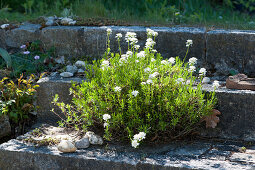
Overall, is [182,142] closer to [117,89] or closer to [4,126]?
[117,89]

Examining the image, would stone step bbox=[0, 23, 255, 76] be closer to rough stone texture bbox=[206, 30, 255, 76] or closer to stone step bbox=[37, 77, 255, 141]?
rough stone texture bbox=[206, 30, 255, 76]

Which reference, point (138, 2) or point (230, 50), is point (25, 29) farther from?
point (230, 50)

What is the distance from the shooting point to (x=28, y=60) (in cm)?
441

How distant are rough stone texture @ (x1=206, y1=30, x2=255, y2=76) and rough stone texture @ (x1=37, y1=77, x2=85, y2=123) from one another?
1429 millimetres

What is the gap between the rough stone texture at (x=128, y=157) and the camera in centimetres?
274

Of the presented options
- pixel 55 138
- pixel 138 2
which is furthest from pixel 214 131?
pixel 138 2

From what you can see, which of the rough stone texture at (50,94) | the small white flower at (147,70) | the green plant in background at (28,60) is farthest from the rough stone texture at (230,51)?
the green plant in background at (28,60)

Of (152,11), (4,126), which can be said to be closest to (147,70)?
(4,126)

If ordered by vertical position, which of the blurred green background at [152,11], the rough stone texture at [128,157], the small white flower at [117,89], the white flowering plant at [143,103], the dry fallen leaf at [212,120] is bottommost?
the rough stone texture at [128,157]

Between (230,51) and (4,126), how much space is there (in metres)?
2.37

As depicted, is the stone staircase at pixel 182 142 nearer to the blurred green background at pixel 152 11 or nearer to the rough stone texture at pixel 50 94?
the rough stone texture at pixel 50 94

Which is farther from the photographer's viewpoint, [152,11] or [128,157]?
[152,11]

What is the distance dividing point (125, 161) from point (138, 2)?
3618mm

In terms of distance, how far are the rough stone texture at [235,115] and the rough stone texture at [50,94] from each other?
1316 millimetres
